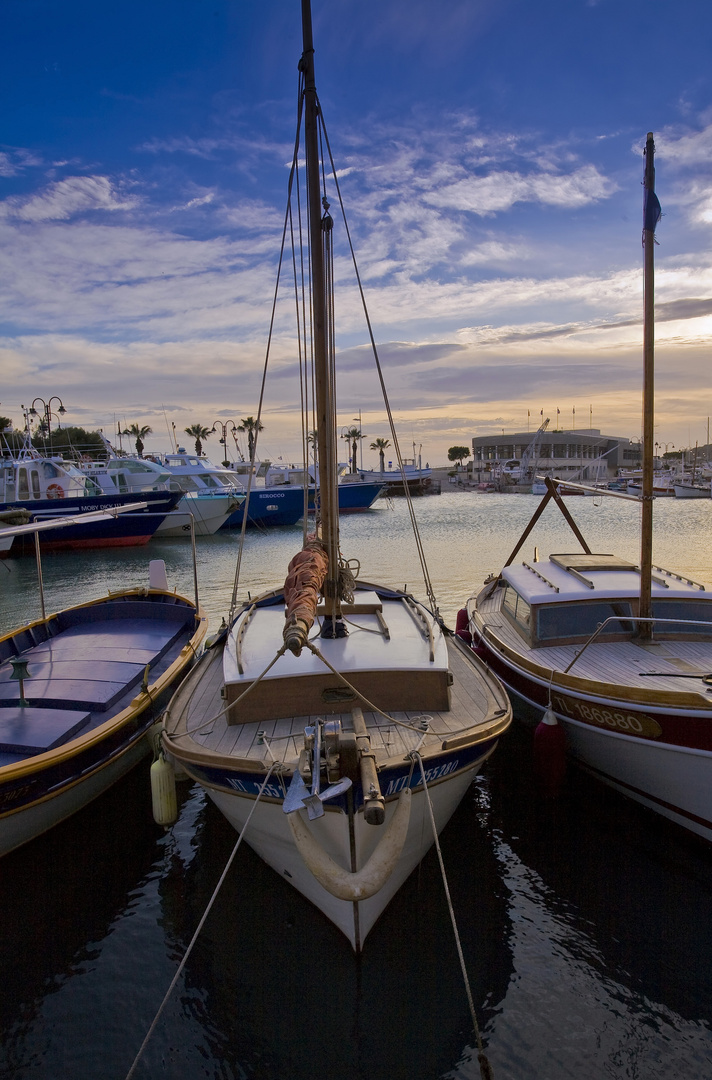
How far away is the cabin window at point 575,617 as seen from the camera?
31.6 feet

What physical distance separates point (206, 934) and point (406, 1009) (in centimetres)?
216

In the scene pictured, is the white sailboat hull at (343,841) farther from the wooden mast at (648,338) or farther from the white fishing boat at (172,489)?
the white fishing boat at (172,489)

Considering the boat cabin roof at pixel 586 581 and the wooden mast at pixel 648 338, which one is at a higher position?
the wooden mast at pixel 648 338

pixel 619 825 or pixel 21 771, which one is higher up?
pixel 21 771

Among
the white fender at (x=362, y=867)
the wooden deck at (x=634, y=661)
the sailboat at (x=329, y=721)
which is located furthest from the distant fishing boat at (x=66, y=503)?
the white fender at (x=362, y=867)

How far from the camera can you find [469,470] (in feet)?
488

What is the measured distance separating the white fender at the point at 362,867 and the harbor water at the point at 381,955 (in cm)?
116

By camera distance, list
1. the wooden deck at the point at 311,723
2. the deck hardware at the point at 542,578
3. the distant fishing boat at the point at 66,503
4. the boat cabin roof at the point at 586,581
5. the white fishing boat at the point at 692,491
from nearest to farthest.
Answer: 1. the wooden deck at the point at 311,723
2. the boat cabin roof at the point at 586,581
3. the deck hardware at the point at 542,578
4. the distant fishing boat at the point at 66,503
5. the white fishing boat at the point at 692,491

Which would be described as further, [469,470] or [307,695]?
[469,470]

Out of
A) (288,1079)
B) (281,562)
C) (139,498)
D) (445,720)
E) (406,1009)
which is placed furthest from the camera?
(139,498)

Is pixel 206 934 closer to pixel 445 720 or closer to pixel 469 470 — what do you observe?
pixel 445 720

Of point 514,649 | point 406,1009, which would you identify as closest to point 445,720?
point 406,1009

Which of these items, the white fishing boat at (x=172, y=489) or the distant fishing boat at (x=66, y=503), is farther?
the white fishing boat at (x=172, y=489)

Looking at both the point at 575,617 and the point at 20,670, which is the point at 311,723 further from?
the point at 575,617
